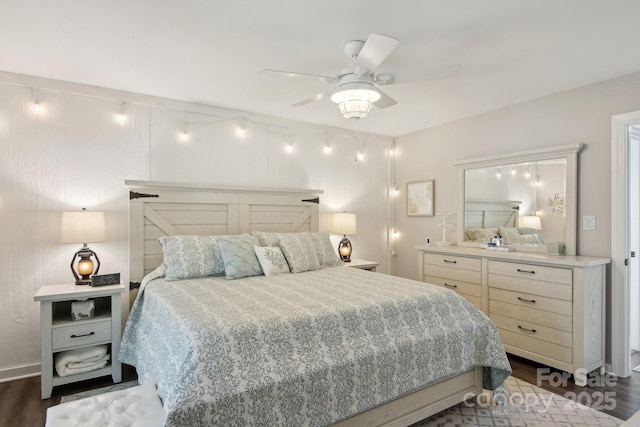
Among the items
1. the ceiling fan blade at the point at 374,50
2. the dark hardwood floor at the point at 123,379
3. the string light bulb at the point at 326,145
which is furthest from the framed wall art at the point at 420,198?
the ceiling fan blade at the point at 374,50

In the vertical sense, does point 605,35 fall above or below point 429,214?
above

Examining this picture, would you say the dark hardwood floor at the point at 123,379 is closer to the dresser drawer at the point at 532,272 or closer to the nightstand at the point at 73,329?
the nightstand at the point at 73,329

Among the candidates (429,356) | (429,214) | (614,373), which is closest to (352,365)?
(429,356)

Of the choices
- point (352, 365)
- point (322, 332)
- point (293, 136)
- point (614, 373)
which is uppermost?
point (293, 136)

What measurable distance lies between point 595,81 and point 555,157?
0.71m

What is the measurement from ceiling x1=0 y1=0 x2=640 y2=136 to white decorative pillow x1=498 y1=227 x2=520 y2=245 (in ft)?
4.54

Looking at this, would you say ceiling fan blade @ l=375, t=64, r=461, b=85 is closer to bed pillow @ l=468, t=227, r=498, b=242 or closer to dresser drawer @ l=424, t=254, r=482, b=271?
dresser drawer @ l=424, t=254, r=482, b=271

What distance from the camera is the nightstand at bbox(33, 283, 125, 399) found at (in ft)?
8.43

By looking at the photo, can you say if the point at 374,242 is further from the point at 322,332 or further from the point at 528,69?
the point at 322,332

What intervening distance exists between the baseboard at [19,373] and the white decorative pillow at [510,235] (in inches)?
181

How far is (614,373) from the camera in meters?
2.92

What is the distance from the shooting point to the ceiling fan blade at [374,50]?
6.13 ft

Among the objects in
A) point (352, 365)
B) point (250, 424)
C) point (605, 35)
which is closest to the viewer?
point (250, 424)

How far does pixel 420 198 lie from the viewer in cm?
483
